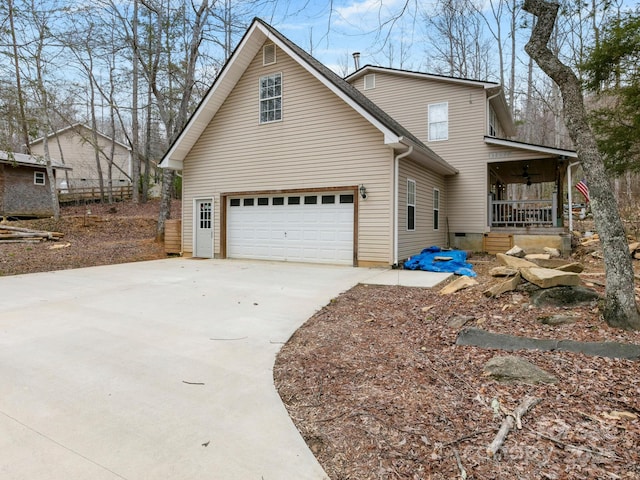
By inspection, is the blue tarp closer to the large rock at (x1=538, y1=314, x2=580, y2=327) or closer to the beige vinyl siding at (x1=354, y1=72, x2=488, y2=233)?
the beige vinyl siding at (x1=354, y1=72, x2=488, y2=233)

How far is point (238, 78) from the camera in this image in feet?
38.2

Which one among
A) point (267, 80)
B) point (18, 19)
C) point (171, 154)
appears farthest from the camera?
point (171, 154)

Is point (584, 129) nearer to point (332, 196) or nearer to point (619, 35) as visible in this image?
point (332, 196)

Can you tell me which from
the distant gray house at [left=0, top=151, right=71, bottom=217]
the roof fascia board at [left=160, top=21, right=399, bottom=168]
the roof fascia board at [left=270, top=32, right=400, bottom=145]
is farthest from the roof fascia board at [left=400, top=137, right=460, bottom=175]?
the distant gray house at [left=0, top=151, right=71, bottom=217]

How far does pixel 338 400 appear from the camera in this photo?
2.81m

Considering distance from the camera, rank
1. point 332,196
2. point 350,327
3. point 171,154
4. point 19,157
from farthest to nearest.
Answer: point 19,157 → point 171,154 → point 332,196 → point 350,327

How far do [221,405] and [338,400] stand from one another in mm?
845

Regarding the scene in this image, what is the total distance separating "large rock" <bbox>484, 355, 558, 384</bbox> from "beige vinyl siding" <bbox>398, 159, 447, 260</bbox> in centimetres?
677

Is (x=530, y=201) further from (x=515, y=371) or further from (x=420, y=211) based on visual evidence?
(x=515, y=371)

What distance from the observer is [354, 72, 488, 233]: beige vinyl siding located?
13.4m

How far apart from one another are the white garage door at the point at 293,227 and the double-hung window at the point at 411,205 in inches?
64.5

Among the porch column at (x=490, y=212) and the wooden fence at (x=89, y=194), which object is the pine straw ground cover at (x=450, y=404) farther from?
the wooden fence at (x=89, y=194)

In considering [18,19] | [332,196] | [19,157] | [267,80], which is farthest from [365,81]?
[19,157]

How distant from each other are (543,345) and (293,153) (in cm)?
872
